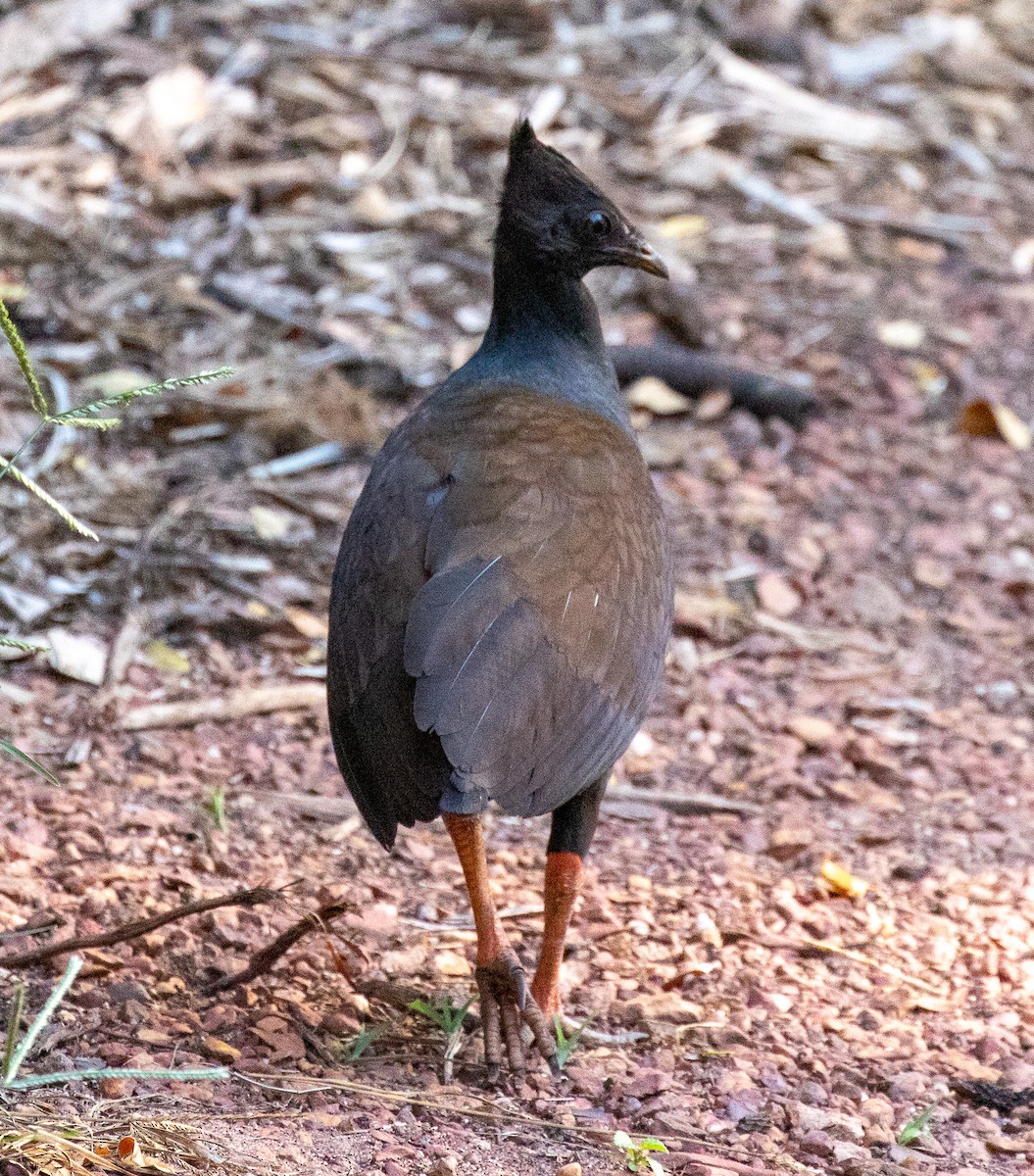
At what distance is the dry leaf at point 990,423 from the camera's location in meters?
6.85

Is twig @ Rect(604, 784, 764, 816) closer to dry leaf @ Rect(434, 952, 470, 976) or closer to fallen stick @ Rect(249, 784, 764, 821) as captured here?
fallen stick @ Rect(249, 784, 764, 821)

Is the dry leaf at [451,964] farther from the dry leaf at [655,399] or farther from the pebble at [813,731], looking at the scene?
the dry leaf at [655,399]

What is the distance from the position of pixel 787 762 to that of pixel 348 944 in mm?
1847

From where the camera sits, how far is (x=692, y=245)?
761cm

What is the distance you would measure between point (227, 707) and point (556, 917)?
1489 mm

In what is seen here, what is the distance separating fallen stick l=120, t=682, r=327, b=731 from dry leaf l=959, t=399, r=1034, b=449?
3.19 m

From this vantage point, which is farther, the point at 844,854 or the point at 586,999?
the point at 844,854

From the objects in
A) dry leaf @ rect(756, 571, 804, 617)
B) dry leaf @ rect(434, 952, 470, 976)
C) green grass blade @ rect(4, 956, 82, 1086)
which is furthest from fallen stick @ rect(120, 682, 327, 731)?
dry leaf @ rect(756, 571, 804, 617)

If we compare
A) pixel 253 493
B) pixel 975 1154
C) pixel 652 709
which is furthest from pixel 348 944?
pixel 253 493

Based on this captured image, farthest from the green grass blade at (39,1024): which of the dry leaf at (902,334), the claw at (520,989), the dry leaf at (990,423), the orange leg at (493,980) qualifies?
the dry leaf at (902,334)

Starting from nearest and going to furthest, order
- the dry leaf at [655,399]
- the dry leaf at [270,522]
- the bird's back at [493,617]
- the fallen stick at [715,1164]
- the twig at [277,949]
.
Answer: the fallen stick at [715,1164], the bird's back at [493,617], the twig at [277,949], the dry leaf at [270,522], the dry leaf at [655,399]

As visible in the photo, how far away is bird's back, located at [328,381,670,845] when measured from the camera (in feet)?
11.1

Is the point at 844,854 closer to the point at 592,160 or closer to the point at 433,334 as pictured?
the point at 433,334

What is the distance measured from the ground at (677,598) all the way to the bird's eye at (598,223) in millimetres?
1622
